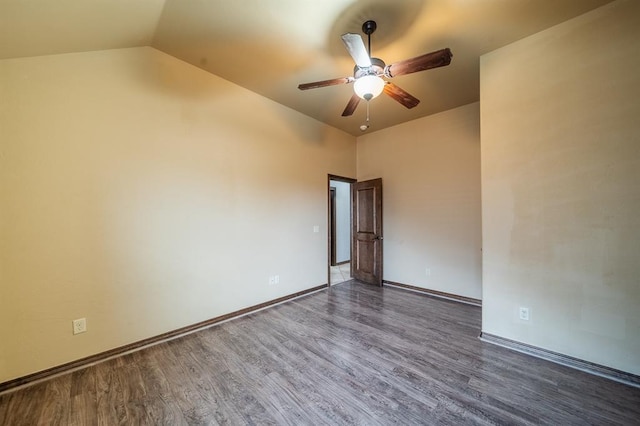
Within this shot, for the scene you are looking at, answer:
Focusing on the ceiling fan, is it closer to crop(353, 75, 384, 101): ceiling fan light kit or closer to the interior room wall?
crop(353, 75, 384, 101): ceiling fan light kit

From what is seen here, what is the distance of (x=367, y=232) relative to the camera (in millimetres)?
4676

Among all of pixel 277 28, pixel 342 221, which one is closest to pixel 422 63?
pixel 277 28

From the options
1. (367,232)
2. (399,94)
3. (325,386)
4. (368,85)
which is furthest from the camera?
(367,232)

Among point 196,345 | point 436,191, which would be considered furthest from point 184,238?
point 436,191

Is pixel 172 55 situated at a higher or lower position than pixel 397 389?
higher

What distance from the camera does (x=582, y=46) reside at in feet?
6.77

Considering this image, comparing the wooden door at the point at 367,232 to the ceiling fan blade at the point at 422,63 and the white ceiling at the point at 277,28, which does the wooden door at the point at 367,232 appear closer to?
the white ceiling at the point at 277,28

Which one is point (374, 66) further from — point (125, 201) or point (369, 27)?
point (125, 201)

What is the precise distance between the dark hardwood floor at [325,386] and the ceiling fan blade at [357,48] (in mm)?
2493

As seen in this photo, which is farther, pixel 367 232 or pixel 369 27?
pixel 367 232

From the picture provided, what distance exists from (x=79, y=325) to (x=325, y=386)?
2.18m

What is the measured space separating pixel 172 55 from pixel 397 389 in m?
3.79

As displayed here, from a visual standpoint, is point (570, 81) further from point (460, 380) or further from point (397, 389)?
point (397, 389)

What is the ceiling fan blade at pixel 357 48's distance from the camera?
159 cm
